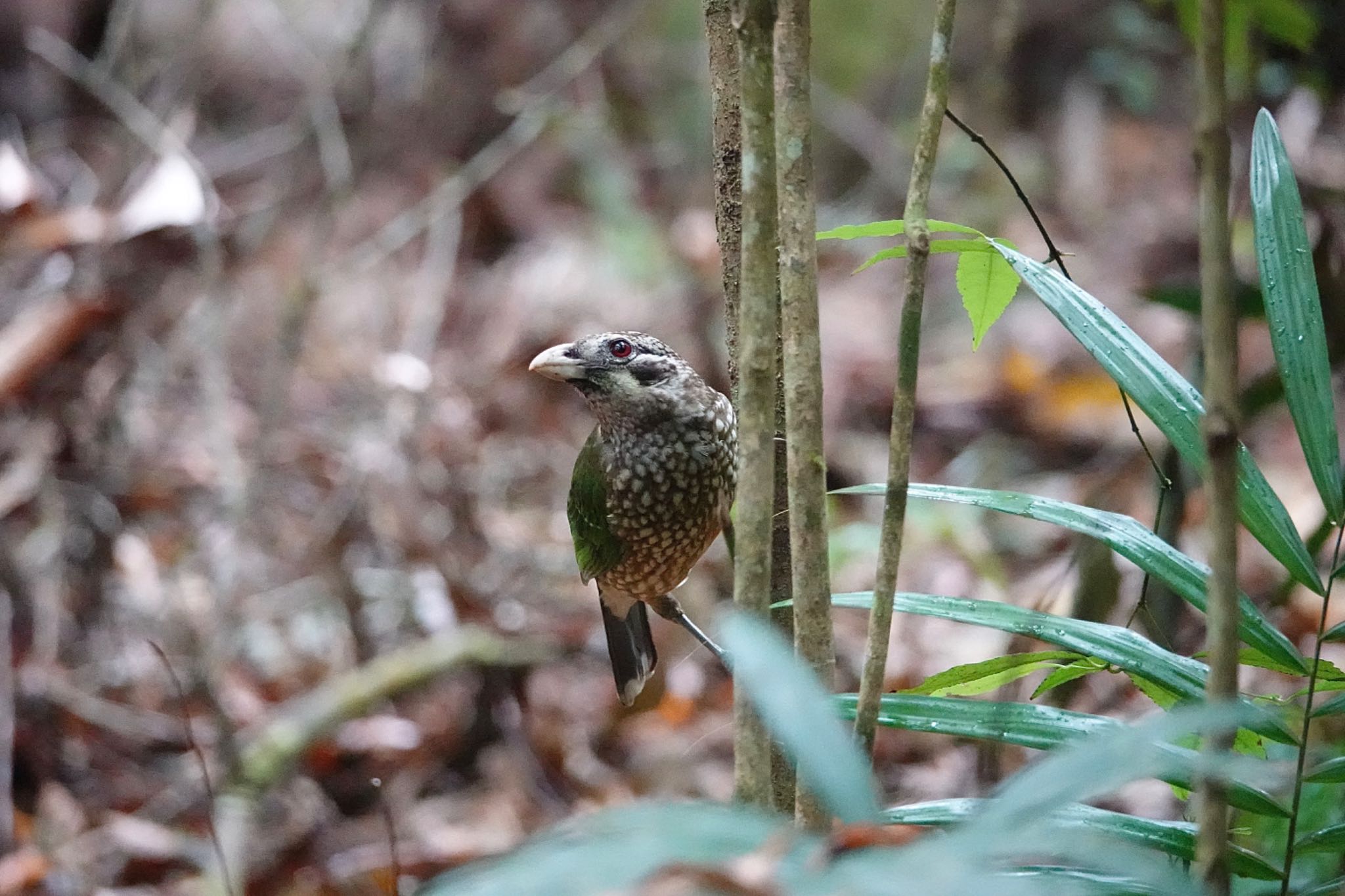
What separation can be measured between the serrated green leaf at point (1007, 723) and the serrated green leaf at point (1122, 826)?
0.07 meters

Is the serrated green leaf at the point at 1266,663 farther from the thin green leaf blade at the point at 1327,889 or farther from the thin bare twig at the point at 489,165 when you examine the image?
the thin bare twig at the point at 489,165

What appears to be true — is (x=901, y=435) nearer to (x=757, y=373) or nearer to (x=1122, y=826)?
(x=757, y=373)

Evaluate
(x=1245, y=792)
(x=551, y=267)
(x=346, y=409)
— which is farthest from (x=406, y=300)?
(x=1245, y=792)

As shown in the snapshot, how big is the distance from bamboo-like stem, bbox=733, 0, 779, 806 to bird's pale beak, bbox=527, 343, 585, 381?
3.28 feet

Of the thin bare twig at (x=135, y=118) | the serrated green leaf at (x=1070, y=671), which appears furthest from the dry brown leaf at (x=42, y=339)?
the serrated green leaf at (x=1070, y=671)

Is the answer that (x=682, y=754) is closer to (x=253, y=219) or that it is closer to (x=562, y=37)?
(x=253, y=219)

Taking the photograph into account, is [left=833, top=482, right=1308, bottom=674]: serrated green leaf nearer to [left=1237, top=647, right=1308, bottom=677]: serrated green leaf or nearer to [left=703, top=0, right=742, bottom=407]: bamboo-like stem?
Result: [left=1237, top=647, right=1308, bottom=677]: serrated green leaf

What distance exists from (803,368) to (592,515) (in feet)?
4.17

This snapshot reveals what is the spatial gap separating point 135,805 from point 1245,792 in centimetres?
376

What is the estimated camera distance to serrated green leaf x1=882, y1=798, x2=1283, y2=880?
1.61m

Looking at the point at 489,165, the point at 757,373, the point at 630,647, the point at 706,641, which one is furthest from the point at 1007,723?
the point at 489,165

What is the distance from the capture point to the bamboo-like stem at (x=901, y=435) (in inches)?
53.4

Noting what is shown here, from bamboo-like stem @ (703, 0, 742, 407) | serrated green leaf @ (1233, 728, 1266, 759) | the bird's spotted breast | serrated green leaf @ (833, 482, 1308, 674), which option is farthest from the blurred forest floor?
bamboo-like stem @ (703, 0, 742, 407)

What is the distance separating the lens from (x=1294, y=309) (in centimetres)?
163
